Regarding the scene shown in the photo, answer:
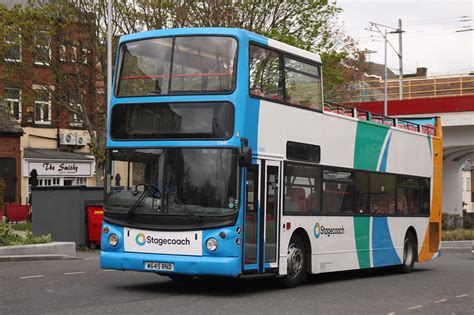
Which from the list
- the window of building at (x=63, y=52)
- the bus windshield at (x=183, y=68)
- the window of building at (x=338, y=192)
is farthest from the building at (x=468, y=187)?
the bus windshield at (x=183, y=68)

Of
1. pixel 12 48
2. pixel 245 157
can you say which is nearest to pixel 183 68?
pixel 245 157

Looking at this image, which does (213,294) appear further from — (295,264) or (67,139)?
(67,139)

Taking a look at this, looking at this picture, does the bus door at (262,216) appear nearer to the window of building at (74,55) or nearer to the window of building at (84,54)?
the window of building at (74,55)

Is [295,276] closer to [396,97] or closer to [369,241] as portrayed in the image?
[369,241]

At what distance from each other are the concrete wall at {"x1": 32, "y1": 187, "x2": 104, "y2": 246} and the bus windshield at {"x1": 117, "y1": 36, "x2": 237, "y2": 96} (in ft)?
37.2

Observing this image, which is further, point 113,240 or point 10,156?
point 10,156

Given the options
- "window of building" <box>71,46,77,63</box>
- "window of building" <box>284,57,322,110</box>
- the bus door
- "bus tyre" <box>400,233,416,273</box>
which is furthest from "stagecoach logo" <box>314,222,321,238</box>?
"window of building" <box>71,46,77,63</box>

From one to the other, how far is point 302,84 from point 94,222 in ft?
37.0

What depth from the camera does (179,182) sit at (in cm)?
1400

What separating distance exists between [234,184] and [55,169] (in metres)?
42.3

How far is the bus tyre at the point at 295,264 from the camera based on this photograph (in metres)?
15.6

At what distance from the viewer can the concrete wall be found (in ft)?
84.0

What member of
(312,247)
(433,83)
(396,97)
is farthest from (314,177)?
(396,97)

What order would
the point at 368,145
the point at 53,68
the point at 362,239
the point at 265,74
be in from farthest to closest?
the point at 53,68 < the point at 368,145 < the point at 362,239 < the point at 265,74
